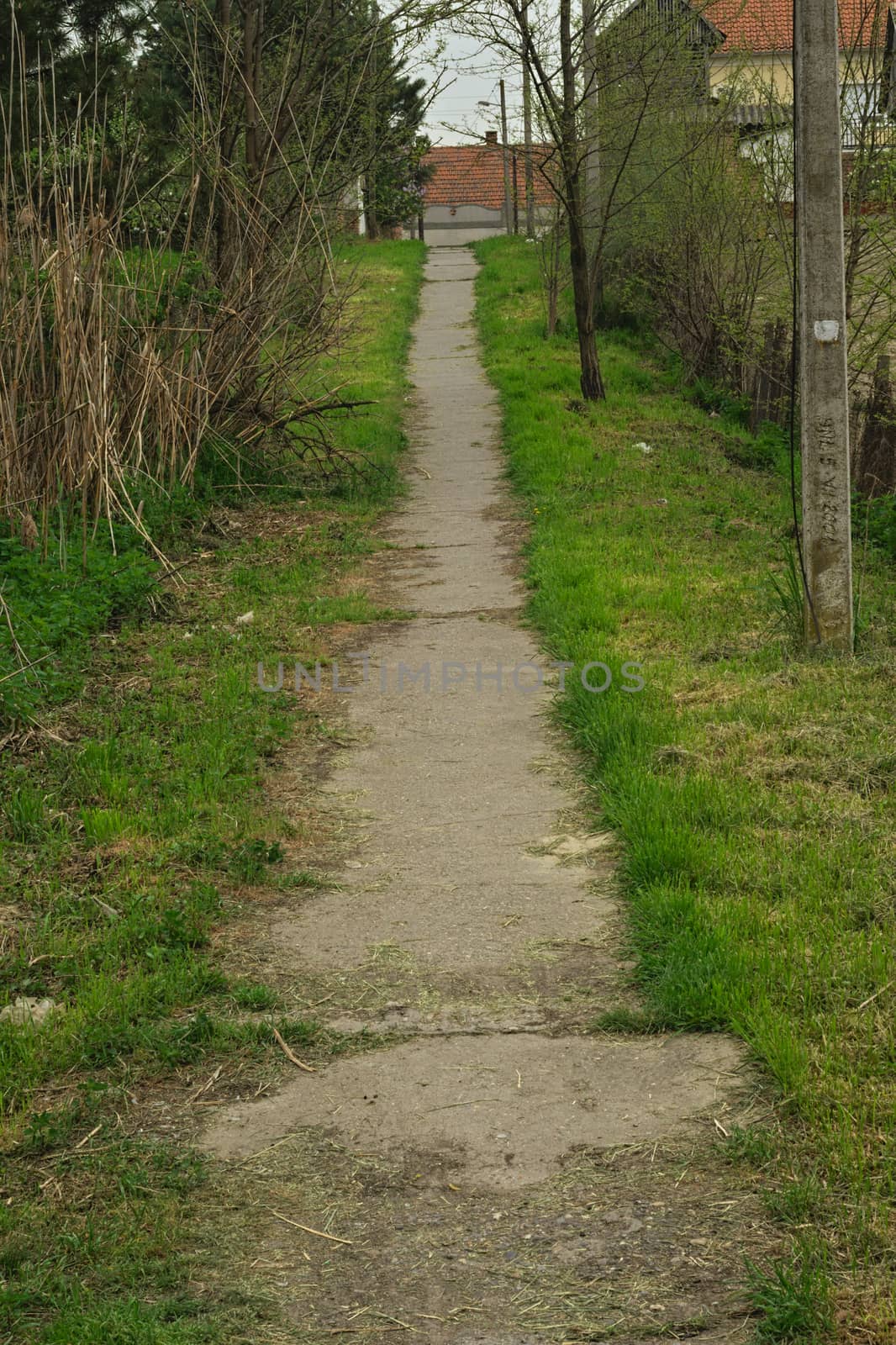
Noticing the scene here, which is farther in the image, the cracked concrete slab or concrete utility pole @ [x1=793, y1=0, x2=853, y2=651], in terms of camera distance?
concrete utility pole @ [x1=793, y1=0, x2=853, y2=651]

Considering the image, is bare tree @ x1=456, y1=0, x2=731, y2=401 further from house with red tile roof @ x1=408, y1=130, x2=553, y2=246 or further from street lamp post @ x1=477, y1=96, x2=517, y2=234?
house with red tile roof @ x1=408, y1=130, x2=553, y2=246

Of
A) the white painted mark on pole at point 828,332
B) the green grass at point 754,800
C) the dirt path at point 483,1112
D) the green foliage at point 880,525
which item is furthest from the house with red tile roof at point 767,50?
the dirt path at point 483,1112

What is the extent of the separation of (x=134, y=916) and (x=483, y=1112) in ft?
4.83

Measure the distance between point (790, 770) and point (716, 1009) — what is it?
5.99 ft

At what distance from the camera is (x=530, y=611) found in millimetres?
8469

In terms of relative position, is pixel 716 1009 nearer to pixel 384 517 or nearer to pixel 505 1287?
pixel 505 1287

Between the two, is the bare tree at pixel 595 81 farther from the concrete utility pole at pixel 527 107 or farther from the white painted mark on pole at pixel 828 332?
the white painted mark on pole at pixel 828 332

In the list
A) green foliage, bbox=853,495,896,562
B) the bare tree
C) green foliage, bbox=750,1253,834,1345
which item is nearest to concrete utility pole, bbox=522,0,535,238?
the bare tree

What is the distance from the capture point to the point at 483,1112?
3588 millimetres

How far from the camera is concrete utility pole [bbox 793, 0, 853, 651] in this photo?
22.4 ft

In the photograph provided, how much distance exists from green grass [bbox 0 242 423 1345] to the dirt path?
221 mm

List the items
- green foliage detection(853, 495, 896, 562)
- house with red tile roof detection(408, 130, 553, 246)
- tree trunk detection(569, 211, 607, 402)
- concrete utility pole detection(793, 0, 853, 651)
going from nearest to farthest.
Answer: concrete utility pole detection(793, 0, 853, 651) < green foliage detection(853, 495, 896, 562) < tree trunk detection(569, 211, 607, 402) < house with red tile roof detection(408, 130, 553, 246)

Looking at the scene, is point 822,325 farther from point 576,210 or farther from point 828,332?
point 576,210

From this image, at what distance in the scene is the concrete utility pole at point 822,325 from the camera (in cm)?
682
